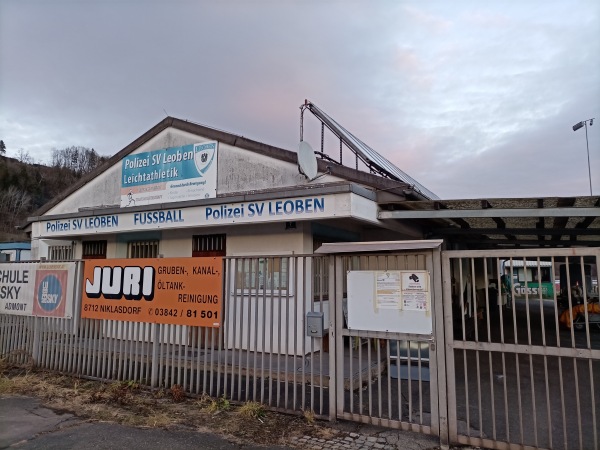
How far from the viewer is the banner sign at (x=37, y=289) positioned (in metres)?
7.71

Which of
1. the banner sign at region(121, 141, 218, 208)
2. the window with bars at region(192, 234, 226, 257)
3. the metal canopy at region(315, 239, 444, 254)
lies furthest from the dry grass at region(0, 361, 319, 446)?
the banner sign at region(121, 141, 218, 208)

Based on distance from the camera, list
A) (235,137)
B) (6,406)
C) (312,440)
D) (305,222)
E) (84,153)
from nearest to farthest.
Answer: (312,440), (6,406), (305,222), (235,137), (84,153)

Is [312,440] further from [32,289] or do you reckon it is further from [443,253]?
[32,289]

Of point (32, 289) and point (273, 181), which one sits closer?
point (32, 289)

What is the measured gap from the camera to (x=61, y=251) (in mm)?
13117

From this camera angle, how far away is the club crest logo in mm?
9742

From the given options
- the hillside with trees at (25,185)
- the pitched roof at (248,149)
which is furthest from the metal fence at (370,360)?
the hillside with trees at (25,185)

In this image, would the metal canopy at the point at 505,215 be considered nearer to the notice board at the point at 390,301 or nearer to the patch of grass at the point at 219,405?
the notice board at the point at 390,301

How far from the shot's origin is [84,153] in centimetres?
10244

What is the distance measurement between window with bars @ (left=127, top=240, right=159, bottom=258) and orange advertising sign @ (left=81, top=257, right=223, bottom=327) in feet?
12.2

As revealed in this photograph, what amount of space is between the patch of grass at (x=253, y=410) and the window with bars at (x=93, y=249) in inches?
337

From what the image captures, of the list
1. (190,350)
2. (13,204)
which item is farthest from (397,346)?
→ (13,204)

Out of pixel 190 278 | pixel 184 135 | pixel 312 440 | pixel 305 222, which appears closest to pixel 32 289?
pixel 190 278

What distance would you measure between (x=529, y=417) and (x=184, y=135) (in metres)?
9.02
